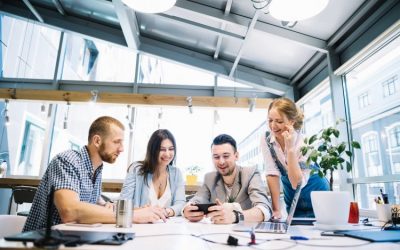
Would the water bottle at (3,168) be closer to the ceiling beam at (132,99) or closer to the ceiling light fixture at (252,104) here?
the ceiling beam at (132,99)

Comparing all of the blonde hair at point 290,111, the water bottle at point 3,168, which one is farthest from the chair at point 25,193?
the blonde hair at point 290,111

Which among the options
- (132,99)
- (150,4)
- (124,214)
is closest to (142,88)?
(132,99)

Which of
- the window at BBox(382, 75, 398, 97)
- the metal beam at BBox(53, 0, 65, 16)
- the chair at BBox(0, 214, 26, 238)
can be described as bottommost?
the chair at BBox(0, 214, 26, 238)

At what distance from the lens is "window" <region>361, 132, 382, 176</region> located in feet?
8.22

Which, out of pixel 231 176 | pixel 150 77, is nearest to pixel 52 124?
pixel 150 77

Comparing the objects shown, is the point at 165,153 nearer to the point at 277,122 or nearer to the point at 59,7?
the point at 277,122

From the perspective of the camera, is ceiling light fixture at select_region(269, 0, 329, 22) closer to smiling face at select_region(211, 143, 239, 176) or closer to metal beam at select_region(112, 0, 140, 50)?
smiling face at select_region(211, 143, 239, 176)

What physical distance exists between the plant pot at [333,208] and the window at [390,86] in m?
1.60

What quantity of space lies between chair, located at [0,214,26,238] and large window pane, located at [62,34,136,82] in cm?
355

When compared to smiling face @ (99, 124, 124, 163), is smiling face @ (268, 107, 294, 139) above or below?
above

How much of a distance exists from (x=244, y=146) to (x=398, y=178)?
8.98 ft

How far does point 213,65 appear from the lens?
14.5 ft

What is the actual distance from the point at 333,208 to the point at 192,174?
3074mm

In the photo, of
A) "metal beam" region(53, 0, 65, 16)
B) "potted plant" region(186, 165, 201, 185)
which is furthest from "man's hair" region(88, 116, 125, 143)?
Answer: "metal beam" region(53, 0, 65, 16)
